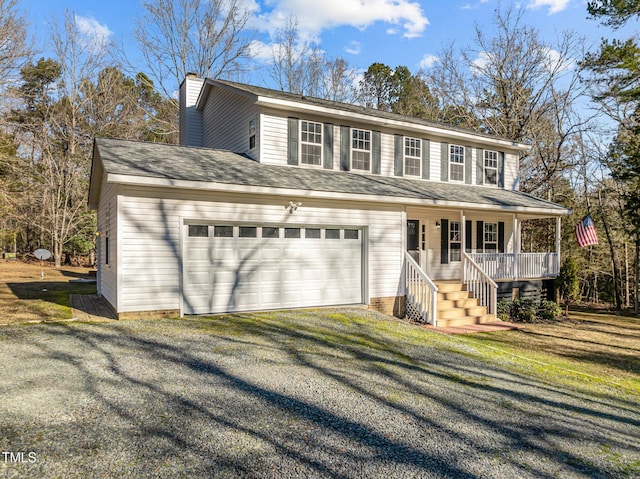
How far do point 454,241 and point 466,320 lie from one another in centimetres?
392

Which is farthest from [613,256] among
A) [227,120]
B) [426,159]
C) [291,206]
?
[227,120]

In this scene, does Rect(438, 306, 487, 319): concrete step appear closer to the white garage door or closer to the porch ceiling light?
the white garage door

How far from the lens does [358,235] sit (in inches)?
428

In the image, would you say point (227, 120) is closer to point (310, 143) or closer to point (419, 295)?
point (310, 143)

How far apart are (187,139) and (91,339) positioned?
35.2 feet

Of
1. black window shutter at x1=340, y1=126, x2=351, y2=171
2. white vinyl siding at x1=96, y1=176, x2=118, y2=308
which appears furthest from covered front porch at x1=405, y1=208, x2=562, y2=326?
white vinyl siding at x1=96, y1=176, x2=118, y2=308

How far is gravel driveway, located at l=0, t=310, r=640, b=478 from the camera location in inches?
134

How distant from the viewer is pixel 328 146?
40.5 feet

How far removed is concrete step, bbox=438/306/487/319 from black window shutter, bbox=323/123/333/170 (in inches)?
208

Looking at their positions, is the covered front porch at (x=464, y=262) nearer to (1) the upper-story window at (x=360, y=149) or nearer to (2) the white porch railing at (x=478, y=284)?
(2) the white porch railing at (x=478, y=284)

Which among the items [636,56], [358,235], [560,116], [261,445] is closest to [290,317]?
[358,235]

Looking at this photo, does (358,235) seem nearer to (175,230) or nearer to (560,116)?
(175,230)

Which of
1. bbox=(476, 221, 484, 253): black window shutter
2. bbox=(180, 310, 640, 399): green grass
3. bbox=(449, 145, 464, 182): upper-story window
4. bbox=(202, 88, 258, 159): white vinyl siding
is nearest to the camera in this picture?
bbox=(180, 310, 640, 399): green grass

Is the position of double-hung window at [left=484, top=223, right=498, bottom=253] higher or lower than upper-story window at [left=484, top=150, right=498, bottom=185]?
lower
